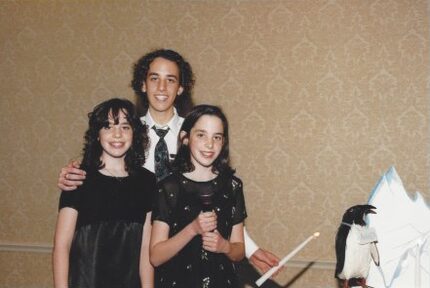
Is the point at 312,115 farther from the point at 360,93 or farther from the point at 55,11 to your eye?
the point at 55,11

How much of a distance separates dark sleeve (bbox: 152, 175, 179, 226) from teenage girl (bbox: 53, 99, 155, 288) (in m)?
0.11

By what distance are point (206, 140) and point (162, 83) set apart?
64cm

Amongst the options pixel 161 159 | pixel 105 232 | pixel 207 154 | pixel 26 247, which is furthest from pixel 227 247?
pixel 26 247

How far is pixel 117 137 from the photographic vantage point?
1.77 metres

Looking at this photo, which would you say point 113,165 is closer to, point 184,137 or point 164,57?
point 184,137

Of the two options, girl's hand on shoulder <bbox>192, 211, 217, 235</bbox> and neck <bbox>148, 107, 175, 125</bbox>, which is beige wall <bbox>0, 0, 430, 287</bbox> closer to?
neck <bbox>148, 107, 175, 125</bbox>

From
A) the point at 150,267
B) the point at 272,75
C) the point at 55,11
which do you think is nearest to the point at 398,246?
A: the point at 150,267

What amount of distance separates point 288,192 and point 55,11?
1971 millimetres

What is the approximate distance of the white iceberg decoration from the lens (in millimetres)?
1473

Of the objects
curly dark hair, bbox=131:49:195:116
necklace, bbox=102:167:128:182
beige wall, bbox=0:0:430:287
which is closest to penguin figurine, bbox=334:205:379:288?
necklace, bbox=102:167:128:182

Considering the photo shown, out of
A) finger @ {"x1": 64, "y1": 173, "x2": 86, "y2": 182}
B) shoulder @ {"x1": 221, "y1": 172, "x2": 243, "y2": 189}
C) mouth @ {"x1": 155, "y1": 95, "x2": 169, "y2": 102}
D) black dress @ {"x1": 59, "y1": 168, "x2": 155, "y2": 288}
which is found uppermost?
mouth @ {"x1": 155, "y1": 95, "x2": 169, "y2": 102}

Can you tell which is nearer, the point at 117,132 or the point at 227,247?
the point at 227,247

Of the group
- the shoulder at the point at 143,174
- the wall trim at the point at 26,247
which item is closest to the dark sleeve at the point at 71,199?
the shoulder at the point at 143,174

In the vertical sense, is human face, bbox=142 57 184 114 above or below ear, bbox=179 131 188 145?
above
